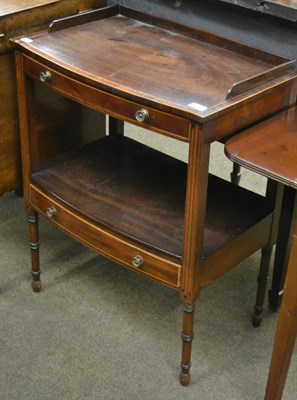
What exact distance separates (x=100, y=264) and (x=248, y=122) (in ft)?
2.88

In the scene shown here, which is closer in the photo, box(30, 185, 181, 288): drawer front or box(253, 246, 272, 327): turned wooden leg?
box(30, 185, 181, 288): drawer front

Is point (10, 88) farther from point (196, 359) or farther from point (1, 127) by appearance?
point (196, 359)

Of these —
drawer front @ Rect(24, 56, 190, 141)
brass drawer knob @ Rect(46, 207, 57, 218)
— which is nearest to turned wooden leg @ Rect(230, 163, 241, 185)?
brass drawer knob @ Rect(46, 207, 57, 218)

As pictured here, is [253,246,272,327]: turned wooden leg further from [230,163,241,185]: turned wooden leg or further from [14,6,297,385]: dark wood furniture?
[230,163,241,185]: turned wooden leg

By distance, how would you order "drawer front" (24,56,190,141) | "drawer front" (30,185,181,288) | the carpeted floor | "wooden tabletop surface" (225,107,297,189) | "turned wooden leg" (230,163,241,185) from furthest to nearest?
"turned wooden leg" (230,163,241,185) → the carpeted floor → "drawer front" (30,185,181,288) → "drawer front" (24,56,190,141) → "wooden tabletop surface" (225,107,297,189)

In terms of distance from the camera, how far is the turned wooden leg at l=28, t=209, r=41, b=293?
2.01 meters

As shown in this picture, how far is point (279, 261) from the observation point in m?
1.98

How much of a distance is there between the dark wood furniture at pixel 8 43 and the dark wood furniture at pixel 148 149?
0.08m

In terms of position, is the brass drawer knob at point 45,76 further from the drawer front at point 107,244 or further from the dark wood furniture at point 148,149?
the drawer front at point 107,244

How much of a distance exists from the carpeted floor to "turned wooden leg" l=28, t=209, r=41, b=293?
36 mm

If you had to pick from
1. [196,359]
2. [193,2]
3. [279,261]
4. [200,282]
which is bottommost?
[196,359]

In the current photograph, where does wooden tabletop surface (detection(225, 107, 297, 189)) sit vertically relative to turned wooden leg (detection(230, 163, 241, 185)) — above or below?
above

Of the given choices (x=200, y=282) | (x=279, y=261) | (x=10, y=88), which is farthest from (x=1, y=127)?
(x=279, y=261)

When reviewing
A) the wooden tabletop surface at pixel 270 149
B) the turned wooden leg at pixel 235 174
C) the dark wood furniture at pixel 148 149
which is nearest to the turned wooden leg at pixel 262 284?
the dark wood furniture at pixel 148 149
